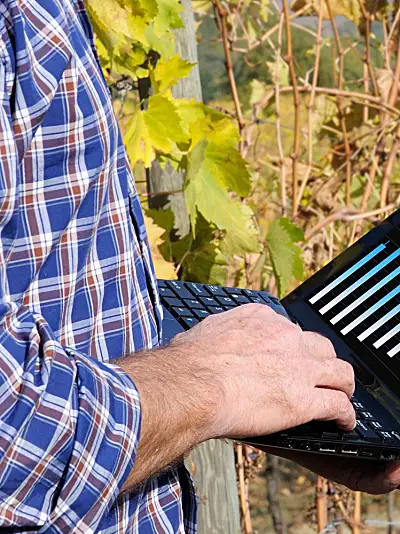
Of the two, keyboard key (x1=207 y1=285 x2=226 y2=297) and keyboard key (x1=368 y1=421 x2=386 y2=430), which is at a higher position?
keyboard key (x1=207 y1=285 x2=226 y2=297)

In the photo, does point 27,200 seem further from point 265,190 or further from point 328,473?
point 265,190

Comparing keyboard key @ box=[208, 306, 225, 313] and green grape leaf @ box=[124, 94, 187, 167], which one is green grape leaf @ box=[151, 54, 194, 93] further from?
keyboard key @ box=[208, 306, 225, 313]

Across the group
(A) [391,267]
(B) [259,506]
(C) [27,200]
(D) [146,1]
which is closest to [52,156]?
(C) [27,200]

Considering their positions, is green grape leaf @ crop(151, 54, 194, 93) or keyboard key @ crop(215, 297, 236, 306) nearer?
keyboard key @ crop(215, 297, 236, 306)

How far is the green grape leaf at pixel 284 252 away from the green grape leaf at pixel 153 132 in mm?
371

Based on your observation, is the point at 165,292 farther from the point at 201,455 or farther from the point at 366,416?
the point at 201,455

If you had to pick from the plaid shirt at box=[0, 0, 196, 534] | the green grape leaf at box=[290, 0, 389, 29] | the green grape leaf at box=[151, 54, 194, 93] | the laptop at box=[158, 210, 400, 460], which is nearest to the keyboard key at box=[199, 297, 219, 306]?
the laptop at box=[158, 210, 400, 460]

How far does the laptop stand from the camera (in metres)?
1.03

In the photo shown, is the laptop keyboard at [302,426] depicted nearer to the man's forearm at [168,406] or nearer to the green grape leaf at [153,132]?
the man's forearm at [168,406]

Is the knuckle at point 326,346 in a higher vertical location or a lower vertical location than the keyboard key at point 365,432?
higher

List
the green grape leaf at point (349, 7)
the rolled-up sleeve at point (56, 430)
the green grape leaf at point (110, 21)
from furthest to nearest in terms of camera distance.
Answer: the green grape leaf at point (349, 7) → the green grape leaf at point (110, 21) → the rolled-up sleeve at point (56, 430)

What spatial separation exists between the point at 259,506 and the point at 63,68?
2821 millimetres

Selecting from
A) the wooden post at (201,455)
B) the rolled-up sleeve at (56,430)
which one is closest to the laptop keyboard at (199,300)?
the rolled-up sleeve at (56,430)

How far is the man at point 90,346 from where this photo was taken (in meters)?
0.69
